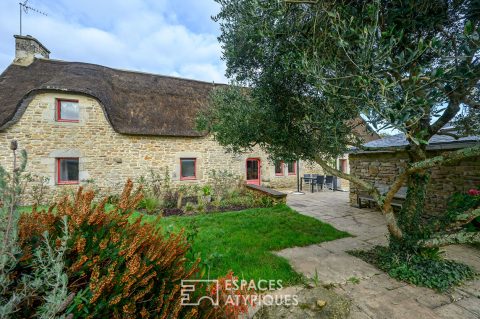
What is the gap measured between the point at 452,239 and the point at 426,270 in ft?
2.21

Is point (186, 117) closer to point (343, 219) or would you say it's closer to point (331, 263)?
point (343, 219)

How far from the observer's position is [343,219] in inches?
265

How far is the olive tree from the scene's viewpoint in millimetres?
2436

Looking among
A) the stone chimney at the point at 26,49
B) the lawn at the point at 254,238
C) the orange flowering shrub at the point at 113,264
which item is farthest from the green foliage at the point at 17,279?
the stone chimney at the point at 26,49

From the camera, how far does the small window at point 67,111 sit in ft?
29.2

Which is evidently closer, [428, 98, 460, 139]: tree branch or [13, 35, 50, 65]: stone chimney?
[428, 98, 460, 139]: tree branch

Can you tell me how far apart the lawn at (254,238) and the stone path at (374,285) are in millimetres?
344

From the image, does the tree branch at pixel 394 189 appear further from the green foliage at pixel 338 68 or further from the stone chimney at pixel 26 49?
the stone chimney at pixel 26 49

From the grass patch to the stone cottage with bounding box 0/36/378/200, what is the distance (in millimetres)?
5830

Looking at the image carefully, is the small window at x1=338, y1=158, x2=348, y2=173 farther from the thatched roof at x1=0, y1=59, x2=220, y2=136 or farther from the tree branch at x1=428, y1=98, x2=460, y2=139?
the tree branch at x1=428, y1=98, x2=460, y2=139

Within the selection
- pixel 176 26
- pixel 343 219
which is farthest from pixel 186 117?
pixel 343 219

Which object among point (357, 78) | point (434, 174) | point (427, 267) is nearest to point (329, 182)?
point (434, 174)

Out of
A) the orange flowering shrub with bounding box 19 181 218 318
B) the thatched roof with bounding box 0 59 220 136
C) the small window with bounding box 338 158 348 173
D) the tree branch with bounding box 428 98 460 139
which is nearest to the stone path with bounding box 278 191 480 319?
the orange flowering shrub with bounding box 19 181 218 318

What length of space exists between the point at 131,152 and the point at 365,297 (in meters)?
9.89
